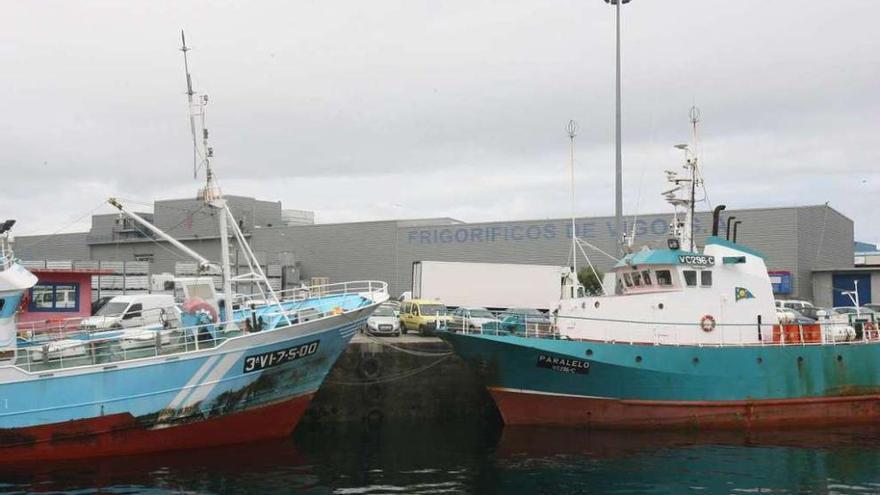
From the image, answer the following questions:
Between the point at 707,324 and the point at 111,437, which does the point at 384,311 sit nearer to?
the point at 707,324

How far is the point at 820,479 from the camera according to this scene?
16.9 m

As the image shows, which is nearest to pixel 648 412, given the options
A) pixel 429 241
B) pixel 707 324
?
pixel 707 324

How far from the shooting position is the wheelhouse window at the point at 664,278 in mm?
22750

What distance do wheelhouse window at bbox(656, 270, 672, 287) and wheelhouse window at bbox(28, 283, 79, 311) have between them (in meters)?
19.0

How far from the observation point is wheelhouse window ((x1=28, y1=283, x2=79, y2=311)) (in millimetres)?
28094

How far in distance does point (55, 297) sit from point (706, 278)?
67.9ft

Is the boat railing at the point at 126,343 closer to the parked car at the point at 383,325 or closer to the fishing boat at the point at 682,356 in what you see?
the fishing boat at the point at 682,356

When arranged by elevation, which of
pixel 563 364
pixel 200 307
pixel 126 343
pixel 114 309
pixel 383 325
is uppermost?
pixel 200 307

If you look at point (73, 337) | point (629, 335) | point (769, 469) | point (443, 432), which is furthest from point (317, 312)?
point (769, 469)

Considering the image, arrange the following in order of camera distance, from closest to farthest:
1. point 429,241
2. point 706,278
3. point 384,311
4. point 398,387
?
point 706,278 < point 398,387 < point 384,311 < point 429,241

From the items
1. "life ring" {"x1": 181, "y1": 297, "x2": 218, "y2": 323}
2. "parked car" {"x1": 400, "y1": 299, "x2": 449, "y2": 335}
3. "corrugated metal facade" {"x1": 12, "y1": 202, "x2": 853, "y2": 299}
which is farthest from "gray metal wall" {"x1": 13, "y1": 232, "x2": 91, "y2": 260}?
"life ring" {"x1": 181, "y1": 297, "x2": 218, "y2": 323}

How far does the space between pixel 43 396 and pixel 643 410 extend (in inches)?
553

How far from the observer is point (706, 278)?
2273 centimetres

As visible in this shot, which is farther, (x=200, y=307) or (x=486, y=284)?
(x=486, y=284)
